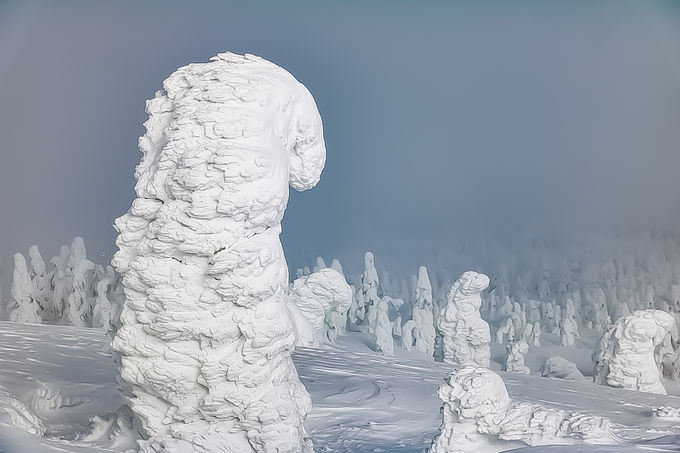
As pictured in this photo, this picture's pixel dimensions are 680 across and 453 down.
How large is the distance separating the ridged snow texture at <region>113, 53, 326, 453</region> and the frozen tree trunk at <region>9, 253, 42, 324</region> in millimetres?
2524

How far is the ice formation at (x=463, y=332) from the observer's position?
432cm

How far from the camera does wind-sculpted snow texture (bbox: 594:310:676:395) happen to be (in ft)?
12.3

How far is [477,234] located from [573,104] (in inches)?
36.6

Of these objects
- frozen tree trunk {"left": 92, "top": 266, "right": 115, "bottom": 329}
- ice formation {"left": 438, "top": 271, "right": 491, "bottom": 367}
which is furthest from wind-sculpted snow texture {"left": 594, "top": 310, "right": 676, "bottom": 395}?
frozen tree trunk {"left": 92, "top": 266, "right": 115, "bottom": 329}

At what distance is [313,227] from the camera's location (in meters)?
5.54

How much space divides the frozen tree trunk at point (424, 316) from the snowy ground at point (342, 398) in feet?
4.72

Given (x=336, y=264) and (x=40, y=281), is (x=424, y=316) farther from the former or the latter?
(x=40, y=281)

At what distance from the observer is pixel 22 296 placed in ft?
16.5

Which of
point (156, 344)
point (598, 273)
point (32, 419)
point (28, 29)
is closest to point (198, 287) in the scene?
point (156, 344)

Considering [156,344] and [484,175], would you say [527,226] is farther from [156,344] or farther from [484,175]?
[156,344]

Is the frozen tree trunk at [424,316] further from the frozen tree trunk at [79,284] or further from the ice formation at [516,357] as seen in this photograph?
the frozen tree trunk at [79,284]

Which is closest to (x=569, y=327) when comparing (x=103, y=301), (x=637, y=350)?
(x=637, y=350)

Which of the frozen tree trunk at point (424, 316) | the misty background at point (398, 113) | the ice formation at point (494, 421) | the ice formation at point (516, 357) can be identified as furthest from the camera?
the frozen tree trunk at point (424, 316)

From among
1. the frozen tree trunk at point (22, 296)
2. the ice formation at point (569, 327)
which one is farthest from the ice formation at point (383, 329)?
the frozen tree trunk at point (22, 296)
